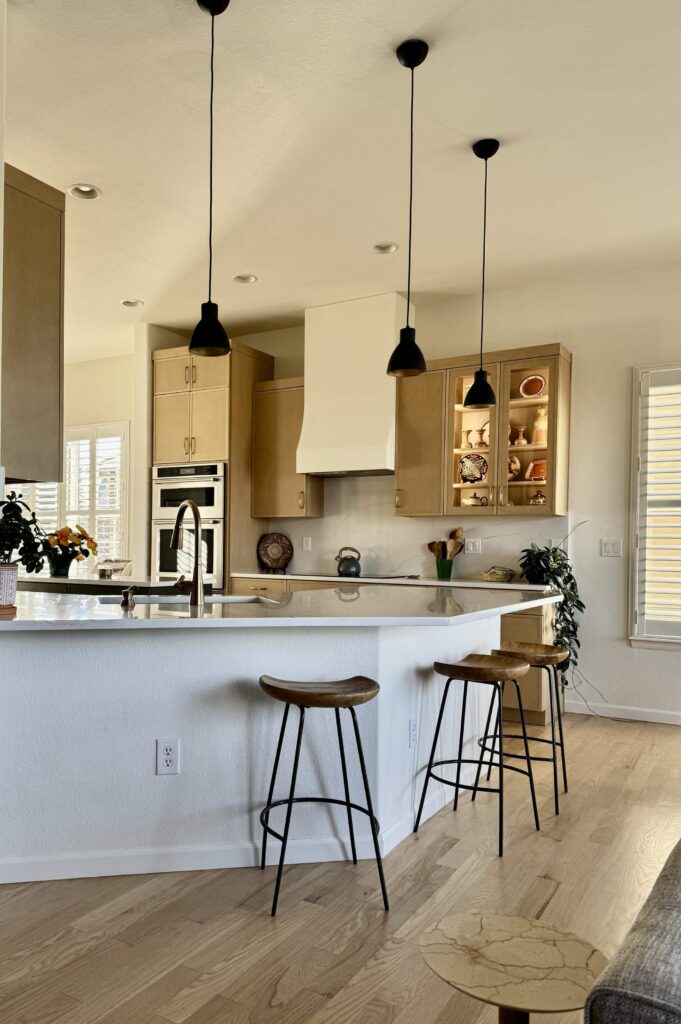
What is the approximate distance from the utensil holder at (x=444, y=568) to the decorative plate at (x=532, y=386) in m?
1.26

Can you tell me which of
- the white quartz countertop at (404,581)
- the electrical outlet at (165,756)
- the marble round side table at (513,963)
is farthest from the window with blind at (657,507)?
the marble round side table at (513,963)

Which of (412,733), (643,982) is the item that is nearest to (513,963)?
(643,982)

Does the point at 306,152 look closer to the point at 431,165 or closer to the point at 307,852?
the point at 431,165

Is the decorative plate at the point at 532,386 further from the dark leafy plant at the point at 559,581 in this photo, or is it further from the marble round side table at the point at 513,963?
the marble round side table at the point at 513,963

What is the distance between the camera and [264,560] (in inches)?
237

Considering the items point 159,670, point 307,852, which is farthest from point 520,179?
point 307,852

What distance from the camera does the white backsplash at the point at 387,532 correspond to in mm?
5152

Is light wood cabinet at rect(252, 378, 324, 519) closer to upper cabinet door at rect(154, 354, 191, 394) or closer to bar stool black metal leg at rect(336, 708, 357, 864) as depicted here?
upper cabinet door at rect(154, 354, 191, 394)

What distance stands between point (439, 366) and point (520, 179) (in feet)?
5.34

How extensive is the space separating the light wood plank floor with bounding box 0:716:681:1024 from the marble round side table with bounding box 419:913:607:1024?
670mm

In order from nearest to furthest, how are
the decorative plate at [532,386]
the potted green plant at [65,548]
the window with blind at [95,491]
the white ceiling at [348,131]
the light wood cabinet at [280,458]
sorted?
the white ceiling at [348,131], the potted green plant at [65,548], the decorative plate at [532,386], the light wood cabinet at [280,458], the window with blind at [95,491]

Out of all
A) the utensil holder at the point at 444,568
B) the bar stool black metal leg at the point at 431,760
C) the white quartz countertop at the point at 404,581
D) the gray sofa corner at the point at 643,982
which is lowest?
the bar stool black metal leg at the point at 431,760

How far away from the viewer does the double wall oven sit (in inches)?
227

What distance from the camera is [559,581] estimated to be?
4695 millimetres
